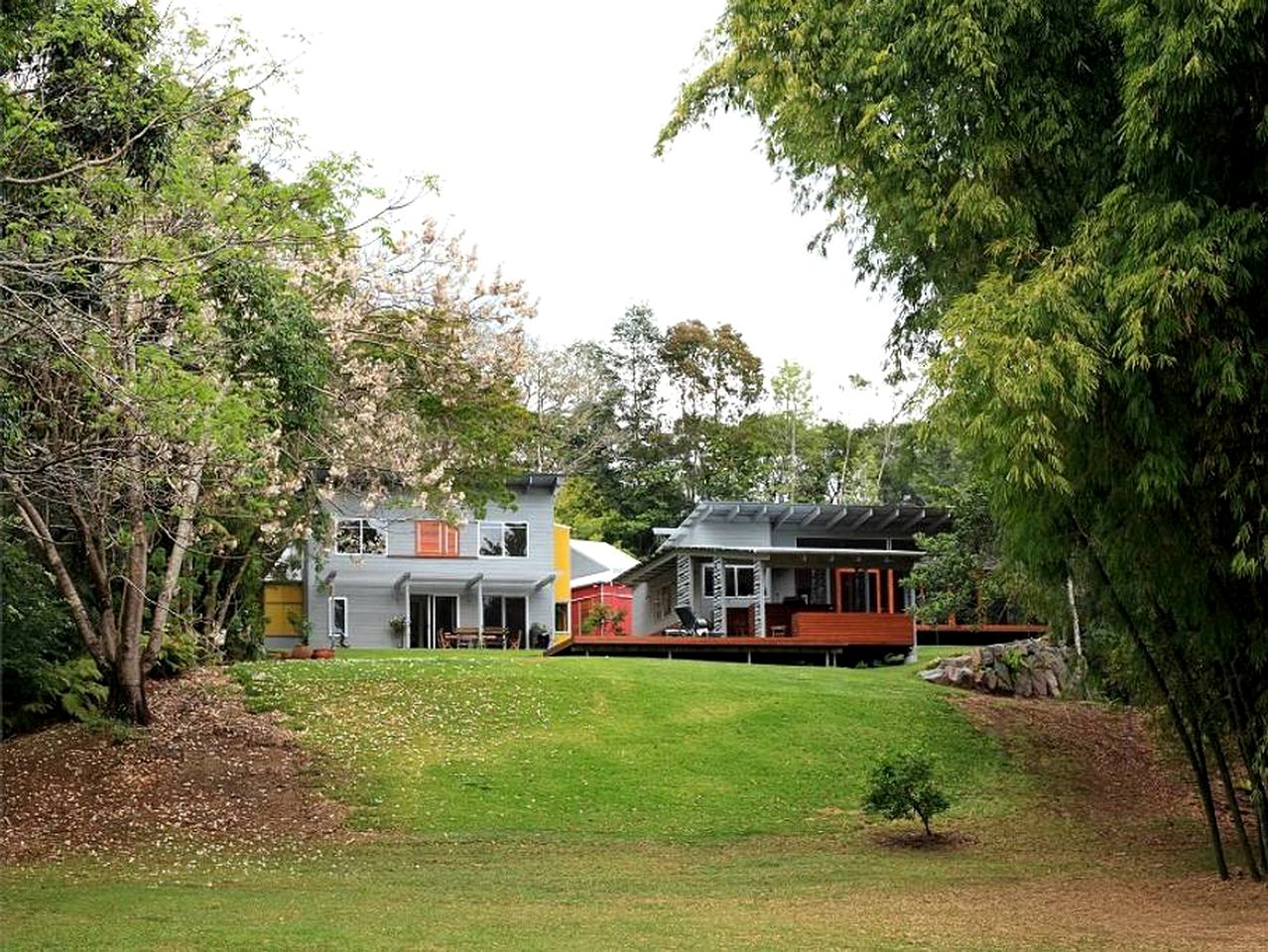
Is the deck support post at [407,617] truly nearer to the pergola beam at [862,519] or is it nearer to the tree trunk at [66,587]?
the pergola beam at [862,519]

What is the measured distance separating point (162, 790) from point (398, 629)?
63.7 ft

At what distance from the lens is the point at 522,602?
3675 centimetres

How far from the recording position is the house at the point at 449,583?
34594 millimetres

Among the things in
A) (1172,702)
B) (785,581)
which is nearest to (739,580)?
(785,581)

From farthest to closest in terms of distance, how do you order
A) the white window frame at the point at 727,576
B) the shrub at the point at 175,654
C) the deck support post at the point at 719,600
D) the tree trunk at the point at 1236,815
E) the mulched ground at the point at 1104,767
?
the white window frame at the point at 727,576 → the deck support post at the point at 719,600 → the shrub at the point at 175,654 → the mulched ground at the point at 1104,767 → the tree trunk at the point at 1236,815

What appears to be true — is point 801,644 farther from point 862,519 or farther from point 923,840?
point 923,840

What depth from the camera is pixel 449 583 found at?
117 ft

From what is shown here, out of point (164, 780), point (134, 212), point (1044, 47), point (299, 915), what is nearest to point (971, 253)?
point (1044, 47)

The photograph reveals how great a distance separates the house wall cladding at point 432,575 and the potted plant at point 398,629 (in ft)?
0.42

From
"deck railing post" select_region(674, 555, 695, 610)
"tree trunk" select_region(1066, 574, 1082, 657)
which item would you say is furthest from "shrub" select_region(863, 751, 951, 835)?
"deck railing post" select_region(674, 555, 695, 610)

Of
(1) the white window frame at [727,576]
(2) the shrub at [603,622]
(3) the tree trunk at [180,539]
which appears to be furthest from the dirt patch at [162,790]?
(2) the shrub at [603,622]

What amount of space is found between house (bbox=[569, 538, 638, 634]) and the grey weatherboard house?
2780 millimetres

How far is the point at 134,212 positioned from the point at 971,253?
6559 millimetres

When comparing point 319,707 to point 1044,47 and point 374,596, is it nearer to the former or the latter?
point 1044,47
